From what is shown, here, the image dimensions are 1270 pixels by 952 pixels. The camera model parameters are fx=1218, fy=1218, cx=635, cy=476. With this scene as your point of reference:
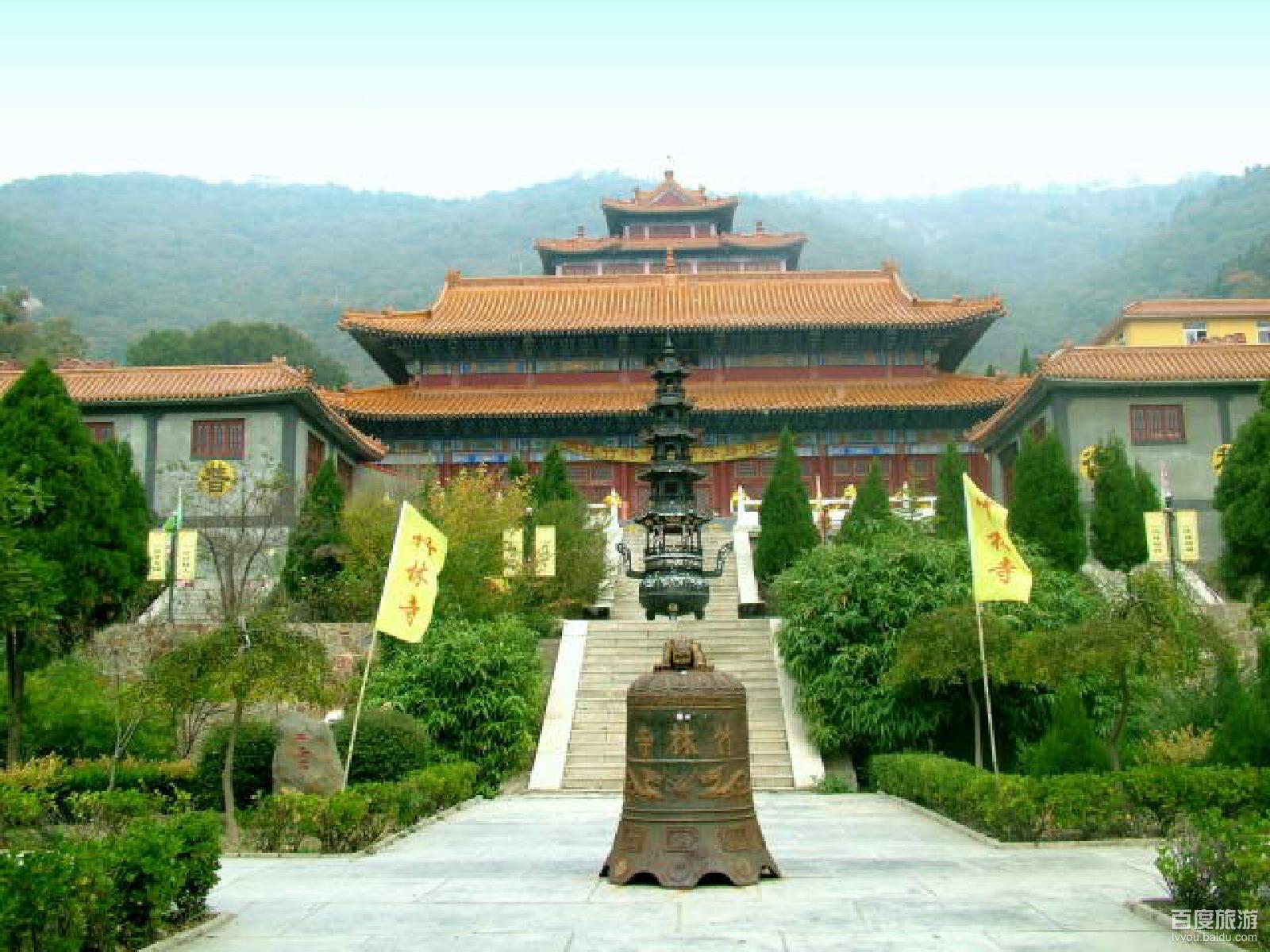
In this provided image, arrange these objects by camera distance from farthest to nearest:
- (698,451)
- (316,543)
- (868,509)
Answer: (698,451)
(868,509)
(316,543)

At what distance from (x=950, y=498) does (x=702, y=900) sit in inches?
748

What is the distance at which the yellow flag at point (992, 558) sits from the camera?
14031 mm

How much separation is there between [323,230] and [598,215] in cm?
2564

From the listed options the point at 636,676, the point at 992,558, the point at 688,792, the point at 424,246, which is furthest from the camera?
the point at 424,246

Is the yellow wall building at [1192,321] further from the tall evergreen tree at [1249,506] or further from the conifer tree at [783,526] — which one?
the tall evergreen tree at [1249,506]

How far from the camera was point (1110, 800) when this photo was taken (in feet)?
37.3

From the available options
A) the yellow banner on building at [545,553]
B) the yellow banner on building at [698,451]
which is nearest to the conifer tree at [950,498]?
the yellow banner on building at [545,553]

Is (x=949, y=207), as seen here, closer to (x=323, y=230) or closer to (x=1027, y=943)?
(x=323, y=230)

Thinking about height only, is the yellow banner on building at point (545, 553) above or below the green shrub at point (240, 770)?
above

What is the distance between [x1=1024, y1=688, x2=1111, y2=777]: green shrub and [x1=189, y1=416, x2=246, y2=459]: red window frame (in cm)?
2154

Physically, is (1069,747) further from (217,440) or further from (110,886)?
(217,440)

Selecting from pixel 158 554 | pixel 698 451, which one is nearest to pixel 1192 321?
pixel 698 451

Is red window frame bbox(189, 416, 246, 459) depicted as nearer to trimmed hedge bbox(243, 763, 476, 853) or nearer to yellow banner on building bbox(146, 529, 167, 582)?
yellow banner on building bbox(146, 529, 167, 582)

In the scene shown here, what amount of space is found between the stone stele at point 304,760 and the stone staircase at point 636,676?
15.8ft
